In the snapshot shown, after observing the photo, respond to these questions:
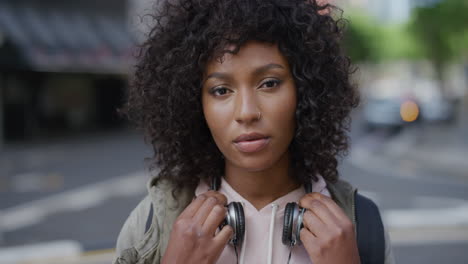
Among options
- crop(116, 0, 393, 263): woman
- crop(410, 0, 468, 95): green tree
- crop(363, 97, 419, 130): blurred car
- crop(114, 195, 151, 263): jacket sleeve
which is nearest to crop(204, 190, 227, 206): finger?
crop(116, 0, 393, 263): woman

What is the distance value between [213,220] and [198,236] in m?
0.06

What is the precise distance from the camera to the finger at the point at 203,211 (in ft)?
5.49

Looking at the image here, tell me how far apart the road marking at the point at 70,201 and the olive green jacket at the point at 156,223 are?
21.0ft

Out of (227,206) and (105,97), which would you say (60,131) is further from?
(227,206)

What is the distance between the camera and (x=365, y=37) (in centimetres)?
6844

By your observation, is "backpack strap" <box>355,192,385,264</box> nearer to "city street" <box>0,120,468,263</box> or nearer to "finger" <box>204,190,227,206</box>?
"finger" <box>204,190,227,206</box>

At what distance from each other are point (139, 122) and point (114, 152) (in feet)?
55.3

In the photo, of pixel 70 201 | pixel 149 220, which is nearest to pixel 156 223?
pixel 149 220

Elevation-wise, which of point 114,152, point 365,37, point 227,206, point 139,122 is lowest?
point 227,206

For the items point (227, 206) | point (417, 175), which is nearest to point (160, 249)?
point (227, 206)

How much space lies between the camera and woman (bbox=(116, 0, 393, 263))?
1687 mm

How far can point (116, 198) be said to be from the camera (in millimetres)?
9930

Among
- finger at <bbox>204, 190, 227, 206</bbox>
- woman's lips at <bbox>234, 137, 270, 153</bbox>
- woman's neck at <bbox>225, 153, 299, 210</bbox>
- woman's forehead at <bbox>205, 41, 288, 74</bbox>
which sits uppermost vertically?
woman's forehead at <bbox>205, 41, 288, 74</bbox>

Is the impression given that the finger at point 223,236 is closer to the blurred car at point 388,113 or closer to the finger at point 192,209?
the finger at point 192,209
